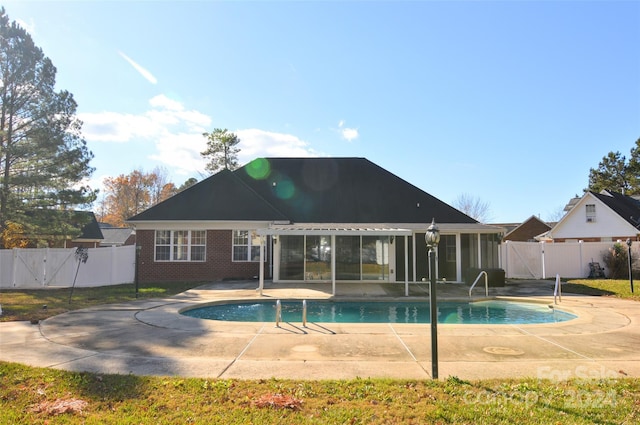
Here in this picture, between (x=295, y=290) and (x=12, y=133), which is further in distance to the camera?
(x=12, y=133)

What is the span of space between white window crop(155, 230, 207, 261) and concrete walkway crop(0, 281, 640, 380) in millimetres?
9445

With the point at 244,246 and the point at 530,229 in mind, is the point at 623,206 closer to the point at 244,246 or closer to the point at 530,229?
the point at 530,229

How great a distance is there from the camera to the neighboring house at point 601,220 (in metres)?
28.0

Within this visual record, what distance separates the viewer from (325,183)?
78.7 ft

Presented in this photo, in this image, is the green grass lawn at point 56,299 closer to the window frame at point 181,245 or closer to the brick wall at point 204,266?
the brick wall at point 204,266

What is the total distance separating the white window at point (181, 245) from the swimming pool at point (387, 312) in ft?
27.0

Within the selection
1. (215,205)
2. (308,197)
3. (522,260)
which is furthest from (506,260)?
(215,205)

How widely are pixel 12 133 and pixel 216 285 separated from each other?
1405 cm

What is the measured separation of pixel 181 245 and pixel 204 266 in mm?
1755

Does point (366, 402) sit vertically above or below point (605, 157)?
below

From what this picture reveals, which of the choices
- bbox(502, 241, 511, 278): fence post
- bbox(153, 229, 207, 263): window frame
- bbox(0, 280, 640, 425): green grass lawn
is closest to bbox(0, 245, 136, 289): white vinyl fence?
bbox(153, 229, 207, 263): window frame

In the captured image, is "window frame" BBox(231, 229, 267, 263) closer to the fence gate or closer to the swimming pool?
the swimming pool

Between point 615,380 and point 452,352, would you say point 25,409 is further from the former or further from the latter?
point 615,380

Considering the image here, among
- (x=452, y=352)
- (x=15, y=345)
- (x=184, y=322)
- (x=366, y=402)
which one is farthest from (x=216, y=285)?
(x=366, y=402)
